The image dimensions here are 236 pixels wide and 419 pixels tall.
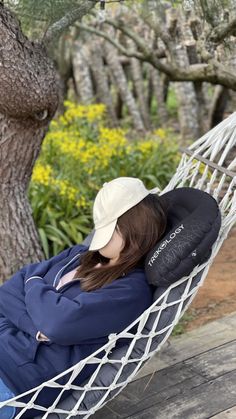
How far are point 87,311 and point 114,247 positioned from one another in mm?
247

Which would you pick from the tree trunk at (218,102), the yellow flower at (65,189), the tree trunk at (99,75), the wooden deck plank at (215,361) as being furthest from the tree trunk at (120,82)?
the wooden deck plank at (215,361)

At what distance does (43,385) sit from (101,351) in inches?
9.6

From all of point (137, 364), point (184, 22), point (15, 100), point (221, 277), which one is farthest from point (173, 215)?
point (184, 22)

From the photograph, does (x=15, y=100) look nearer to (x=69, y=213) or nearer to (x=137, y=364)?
(x=137, y=364)

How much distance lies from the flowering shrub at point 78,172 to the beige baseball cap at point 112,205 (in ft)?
7.29

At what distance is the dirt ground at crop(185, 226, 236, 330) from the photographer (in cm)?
363

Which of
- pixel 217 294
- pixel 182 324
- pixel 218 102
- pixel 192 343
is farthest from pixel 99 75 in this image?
pixel 192 343

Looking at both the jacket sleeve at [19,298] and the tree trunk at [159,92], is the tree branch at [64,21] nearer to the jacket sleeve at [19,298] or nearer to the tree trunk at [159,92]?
the jacket sleeve at [19,298]

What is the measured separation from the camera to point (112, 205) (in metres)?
2.22

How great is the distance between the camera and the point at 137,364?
2246 millimetres

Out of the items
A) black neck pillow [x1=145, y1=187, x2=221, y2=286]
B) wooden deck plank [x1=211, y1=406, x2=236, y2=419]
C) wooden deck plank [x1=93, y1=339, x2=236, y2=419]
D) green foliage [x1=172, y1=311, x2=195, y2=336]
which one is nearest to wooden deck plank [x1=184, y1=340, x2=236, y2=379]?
wooden deck plank [x1=93, y1=339, x2=236, y2=419]

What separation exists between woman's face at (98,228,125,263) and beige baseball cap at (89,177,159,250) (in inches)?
0.7

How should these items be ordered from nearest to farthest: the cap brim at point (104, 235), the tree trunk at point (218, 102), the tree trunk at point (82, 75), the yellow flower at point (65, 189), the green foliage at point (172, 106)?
the cap brim at point (104, 235) → the yellow flower at point (65, 189) → the tree trunk at point (218, 102) → the tree trunk at point (82, 75) → the green foliage at point (172, 106)

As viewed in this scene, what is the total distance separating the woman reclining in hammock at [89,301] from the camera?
2117 mm
